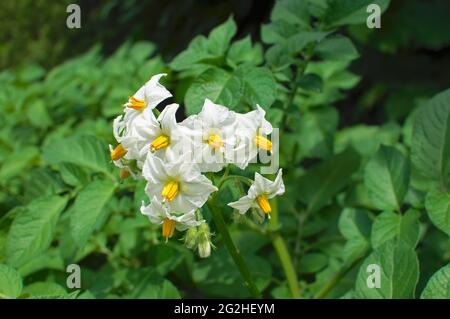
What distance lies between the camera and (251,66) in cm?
138

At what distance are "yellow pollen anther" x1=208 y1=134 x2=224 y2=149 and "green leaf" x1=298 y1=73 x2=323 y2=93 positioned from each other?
494mm

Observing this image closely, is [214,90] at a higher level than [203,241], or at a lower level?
higher

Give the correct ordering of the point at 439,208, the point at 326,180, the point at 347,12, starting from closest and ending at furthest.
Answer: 1. the point at 439,208
2. the point at 347,12
3. the point at 326,180

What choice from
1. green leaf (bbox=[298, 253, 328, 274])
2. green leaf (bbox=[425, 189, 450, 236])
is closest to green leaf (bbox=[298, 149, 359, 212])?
green leaf (bbox=[298, 253, 328, 274])

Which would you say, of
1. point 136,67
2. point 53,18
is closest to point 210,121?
point 136,67

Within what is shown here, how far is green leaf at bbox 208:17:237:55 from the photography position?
1479 millimetres

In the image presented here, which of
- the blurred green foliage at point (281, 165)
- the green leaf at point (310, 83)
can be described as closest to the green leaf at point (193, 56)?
the blurred green foliage at point (281, 165)

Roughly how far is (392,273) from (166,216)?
1.27ft

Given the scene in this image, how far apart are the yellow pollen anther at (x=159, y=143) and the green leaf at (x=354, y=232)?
1.79 ft

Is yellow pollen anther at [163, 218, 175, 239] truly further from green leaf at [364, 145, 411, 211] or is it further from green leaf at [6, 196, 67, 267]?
green leaf at [364, 145, 411, 211]

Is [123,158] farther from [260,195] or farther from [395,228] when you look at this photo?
[395,228]

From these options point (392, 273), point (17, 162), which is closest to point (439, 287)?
point (392, 273)

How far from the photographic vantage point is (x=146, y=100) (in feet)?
3.69
